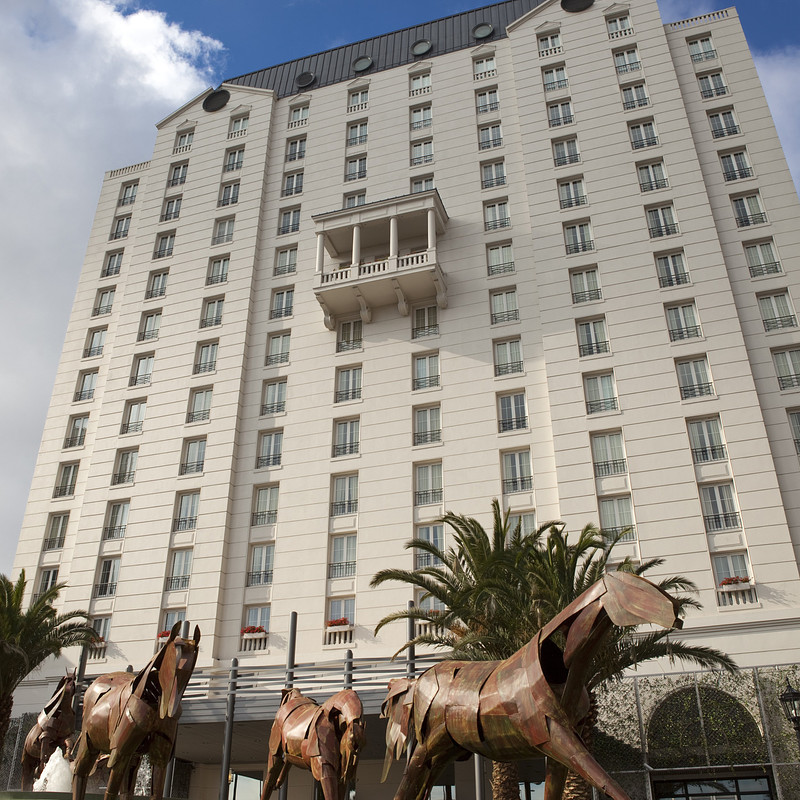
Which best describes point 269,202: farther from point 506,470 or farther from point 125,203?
point 506,470

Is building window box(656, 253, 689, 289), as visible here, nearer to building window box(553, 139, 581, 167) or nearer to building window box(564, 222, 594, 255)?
building window box(564, 222, 594, 255)

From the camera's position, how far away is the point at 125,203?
50.3 metres

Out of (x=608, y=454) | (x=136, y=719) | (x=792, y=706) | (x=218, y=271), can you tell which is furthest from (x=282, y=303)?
(x=136, y=719)

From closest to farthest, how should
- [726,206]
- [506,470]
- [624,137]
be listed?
[506,470]
[726,206]
[624,137]

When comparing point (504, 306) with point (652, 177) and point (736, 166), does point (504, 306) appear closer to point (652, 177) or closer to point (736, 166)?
point (652, 177)

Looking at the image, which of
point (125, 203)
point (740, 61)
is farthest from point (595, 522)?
point (125, 203)

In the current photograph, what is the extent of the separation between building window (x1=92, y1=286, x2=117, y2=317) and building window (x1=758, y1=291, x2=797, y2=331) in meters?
36.0

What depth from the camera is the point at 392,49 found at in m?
48.8

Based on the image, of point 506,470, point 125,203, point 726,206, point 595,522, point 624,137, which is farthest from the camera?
point 125,203

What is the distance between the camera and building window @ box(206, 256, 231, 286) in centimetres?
4316

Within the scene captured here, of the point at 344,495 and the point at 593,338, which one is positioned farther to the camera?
the point at 344,495

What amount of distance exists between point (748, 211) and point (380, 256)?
1830cm

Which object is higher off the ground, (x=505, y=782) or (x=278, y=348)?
(x=278, y=348)

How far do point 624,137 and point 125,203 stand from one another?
104 ft
